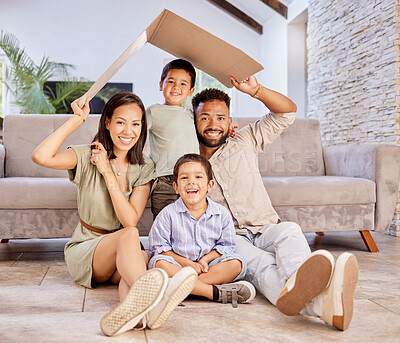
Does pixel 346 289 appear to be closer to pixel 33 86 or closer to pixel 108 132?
pixel 108 132

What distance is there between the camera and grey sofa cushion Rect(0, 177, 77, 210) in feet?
7.12

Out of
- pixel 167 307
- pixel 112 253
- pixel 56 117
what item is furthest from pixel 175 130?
pixel 56 117

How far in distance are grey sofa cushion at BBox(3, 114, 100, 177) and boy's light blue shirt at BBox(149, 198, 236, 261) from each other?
1.29 m

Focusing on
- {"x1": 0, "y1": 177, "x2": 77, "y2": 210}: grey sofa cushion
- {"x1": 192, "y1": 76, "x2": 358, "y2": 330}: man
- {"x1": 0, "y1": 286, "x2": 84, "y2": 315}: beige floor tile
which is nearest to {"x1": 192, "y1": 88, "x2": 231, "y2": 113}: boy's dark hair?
{"x1": 192, "y1": 76, "x2": 358, "y2": 330}: man

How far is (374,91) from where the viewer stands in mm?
3666

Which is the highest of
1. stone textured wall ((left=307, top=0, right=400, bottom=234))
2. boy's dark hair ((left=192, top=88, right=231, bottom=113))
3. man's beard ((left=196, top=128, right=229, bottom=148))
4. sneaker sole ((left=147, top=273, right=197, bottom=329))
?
stone textured wall ((left=307, top=0, right=400, bottom=234))

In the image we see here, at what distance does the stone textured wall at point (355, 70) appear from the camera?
11.1 feet

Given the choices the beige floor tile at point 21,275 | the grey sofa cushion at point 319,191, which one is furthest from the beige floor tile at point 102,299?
the grey sofa cushion at point 319,191

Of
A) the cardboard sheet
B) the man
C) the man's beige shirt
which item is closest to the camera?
the man

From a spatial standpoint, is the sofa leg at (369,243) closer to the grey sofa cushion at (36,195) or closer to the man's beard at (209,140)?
the man's beard at (209,140)

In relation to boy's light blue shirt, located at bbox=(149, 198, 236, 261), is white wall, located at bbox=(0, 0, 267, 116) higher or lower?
higher

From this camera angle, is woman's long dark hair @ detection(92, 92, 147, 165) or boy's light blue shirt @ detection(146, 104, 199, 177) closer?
woman's long dark hair @ detection(92, 92, 147, 165)

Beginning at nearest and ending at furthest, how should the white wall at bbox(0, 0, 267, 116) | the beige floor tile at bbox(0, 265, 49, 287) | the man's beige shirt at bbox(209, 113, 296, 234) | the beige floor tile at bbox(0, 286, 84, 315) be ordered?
1. the beige floor tile at bbox(0, 286, 84, 315)
2. the beige floor tile at bbox(0, 265, 49, 287)
3. the man's beige shirt at bbox(209, 113, 296, 234)
4. the white wall at bbox(0, 0, 267, 116)

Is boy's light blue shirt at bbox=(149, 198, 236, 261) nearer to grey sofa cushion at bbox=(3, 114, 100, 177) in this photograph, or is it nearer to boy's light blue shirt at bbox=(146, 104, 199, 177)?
boy's light blue shirt at bbox=(146, 104, 199, 177)
